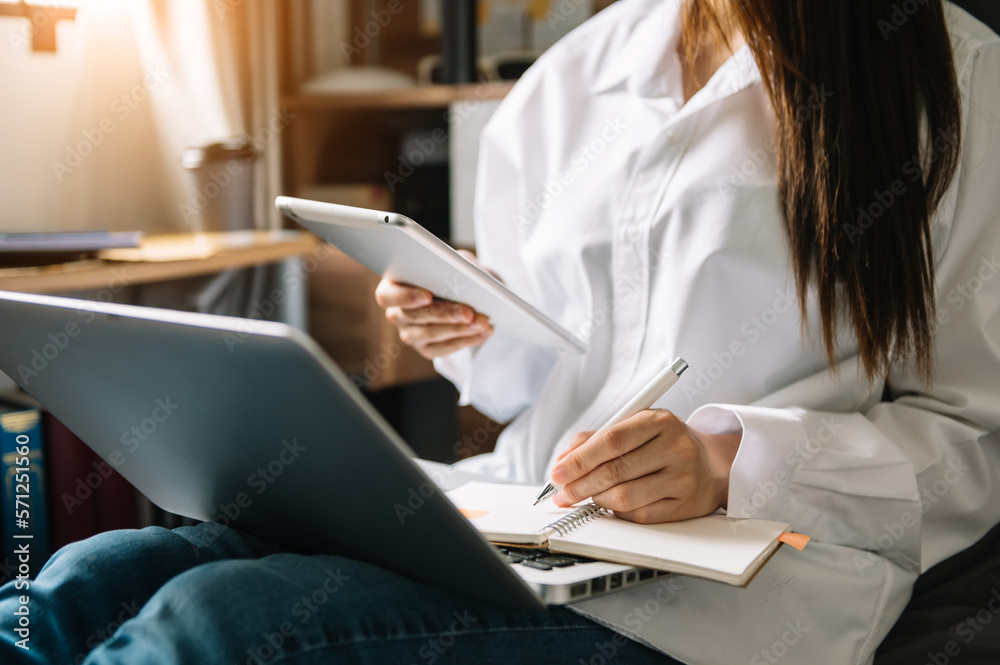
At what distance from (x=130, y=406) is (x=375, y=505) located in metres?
0.20

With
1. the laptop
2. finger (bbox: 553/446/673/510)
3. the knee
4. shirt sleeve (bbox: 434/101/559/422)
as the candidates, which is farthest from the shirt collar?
the knee

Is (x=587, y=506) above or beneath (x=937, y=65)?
beneath

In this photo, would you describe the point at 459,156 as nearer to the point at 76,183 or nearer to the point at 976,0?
the point at 76,183

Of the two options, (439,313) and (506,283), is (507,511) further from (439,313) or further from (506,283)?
(506,283)

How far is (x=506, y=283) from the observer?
1.07 m

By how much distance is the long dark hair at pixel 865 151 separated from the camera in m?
0.75

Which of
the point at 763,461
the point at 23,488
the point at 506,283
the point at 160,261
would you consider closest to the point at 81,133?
the point at 160,261

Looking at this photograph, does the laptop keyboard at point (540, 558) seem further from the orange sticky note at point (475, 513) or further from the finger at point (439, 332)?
the finger at point (439, 332)

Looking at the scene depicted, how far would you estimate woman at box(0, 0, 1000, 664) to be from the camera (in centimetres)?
58

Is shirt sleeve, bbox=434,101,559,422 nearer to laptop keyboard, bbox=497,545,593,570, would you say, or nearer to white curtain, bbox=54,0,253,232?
laptop keyboard, bbox=497,545,593,570

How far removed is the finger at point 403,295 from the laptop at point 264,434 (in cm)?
31

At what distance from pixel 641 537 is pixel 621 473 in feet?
0.18

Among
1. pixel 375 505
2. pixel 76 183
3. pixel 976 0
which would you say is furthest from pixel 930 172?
pixel 76 183

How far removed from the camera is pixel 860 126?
0.77 m
